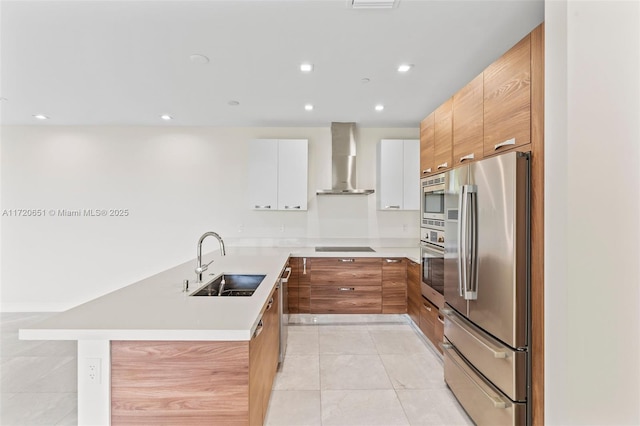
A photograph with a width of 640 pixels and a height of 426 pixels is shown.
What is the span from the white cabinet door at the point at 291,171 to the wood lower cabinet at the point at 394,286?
1.34 m

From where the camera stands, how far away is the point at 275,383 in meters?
2.38

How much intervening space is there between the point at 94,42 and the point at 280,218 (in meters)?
2.78

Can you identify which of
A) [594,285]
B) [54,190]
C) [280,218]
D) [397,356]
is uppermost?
[54,190]

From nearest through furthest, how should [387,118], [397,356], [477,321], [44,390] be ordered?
[477,321] < [44,390] < [397,356] < [387,118]

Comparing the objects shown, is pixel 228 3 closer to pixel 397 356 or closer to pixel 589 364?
pixel 589 364

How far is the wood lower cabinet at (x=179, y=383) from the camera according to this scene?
1219 millimetres

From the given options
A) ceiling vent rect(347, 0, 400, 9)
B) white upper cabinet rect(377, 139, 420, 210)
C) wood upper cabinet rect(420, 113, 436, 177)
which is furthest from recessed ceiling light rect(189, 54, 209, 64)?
white upper cabinet rect(377, 139, 420, 210)

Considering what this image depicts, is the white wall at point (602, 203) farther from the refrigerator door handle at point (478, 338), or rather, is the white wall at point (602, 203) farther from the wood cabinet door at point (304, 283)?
the wood cabinet door at point (304, 283)

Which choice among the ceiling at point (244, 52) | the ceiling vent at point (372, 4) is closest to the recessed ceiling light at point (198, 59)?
the ceiling at point (244, 52)

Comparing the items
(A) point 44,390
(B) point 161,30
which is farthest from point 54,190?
(B) point 161,30

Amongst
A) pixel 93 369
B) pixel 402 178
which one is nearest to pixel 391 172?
pixel 402 178

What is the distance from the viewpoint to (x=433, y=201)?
2.97 meters

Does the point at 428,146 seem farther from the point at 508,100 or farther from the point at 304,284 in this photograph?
the point at 304,284

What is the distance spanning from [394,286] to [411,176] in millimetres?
1494
